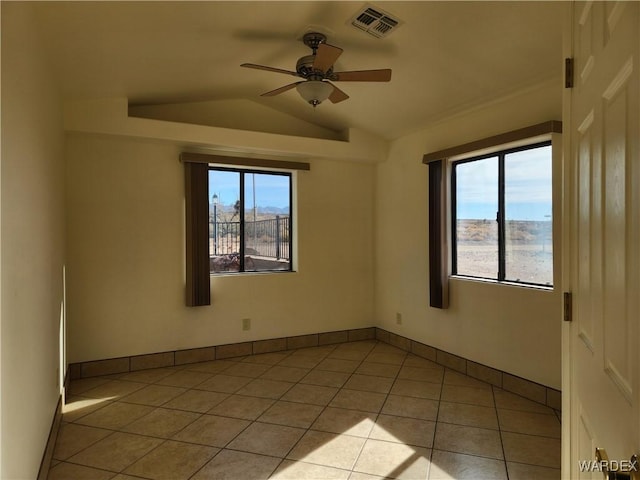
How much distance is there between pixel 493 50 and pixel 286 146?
7.30 feet

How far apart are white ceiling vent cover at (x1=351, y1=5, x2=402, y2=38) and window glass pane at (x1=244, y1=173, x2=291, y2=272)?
7.51 feet

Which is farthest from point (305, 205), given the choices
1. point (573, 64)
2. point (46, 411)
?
point (573, 64)

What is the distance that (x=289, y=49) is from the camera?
9.80 ft

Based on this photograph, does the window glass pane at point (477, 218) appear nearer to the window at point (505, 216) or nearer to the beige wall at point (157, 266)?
the window at point (505, 216)

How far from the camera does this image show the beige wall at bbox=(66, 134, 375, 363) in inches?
145

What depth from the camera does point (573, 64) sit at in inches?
51.7

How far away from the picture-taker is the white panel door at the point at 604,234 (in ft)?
2.58

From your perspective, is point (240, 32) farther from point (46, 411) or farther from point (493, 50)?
point (46, 411)

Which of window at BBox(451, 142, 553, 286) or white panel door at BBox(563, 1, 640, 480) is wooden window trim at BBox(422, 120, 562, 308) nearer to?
window at BBox(451, 142, 553, 286)

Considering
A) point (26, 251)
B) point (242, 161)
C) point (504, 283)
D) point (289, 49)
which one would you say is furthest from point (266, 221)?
point (26, 251)

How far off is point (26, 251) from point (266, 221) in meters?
2.97

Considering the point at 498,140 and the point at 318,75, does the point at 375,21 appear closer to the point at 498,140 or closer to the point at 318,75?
the point at 318,75

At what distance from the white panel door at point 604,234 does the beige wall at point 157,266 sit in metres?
3.48

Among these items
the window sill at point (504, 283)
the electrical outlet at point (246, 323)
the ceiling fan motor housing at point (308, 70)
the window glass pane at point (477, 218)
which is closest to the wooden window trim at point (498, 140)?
the window glass pane at point (477, 218)
